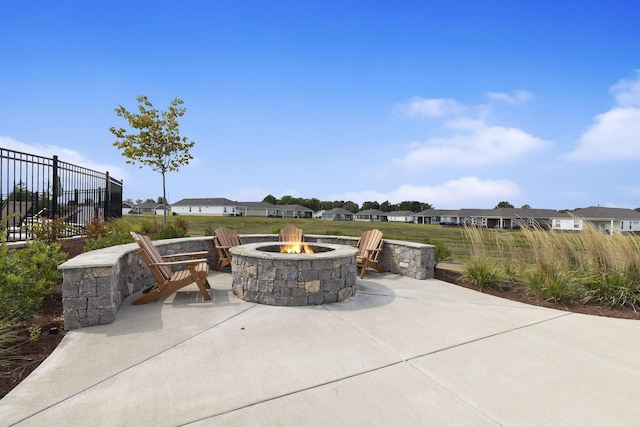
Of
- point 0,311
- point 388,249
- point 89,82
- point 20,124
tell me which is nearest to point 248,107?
point 89,82

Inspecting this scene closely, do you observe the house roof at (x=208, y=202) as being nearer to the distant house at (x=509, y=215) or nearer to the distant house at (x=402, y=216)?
the distant house at (x=402, y=216)

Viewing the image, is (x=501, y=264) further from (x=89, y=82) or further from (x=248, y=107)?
(x=89, y=82)

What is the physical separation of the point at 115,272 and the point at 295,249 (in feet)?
10.4

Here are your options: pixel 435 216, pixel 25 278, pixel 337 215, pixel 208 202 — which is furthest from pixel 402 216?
pixel 25 278

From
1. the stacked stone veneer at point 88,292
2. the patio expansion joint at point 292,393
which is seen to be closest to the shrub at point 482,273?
the patio expansion joint at point 292,393

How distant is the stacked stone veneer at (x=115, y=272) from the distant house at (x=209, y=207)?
54752 millimetres

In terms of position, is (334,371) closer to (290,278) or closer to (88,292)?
(290,278)

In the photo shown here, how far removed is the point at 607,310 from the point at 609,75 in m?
8.21

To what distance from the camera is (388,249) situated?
24.4ft

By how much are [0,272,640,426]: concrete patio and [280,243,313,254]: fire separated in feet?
6.43

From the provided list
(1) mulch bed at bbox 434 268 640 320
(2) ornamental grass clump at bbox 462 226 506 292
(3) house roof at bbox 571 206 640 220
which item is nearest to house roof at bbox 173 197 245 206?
(3) house roof at bbox 571 206 640 220

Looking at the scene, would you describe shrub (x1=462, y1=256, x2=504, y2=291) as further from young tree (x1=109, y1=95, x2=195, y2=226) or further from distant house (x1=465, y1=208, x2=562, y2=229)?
distant house (x1=465, y1=208, x2=562, y2=229)

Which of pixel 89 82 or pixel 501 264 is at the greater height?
pixel 89 82

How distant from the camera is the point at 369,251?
6840mm
